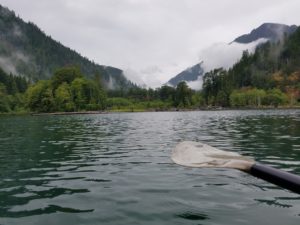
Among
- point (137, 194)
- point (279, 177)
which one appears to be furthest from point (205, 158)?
point (279, 177)

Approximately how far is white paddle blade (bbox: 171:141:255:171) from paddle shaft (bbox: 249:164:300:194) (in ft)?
1.56

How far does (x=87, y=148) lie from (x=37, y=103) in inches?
5445

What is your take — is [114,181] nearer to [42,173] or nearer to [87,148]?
[42,173]

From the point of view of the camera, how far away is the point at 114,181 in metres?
12.0

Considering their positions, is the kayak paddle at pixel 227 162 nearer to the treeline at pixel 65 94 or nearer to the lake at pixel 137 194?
the lake at pixel 137 194

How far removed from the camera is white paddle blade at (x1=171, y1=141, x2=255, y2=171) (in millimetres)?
8938

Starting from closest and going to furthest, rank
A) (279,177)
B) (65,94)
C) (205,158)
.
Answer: (279,177), (205,158), (65,94)

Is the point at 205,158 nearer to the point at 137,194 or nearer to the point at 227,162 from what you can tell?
the point at 227,162

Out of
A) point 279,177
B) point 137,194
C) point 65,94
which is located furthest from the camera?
point 65,94

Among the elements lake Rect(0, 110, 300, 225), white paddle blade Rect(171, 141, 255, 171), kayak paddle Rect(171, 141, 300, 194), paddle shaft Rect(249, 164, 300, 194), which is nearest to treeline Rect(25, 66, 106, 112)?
lake Rect(0, 110, 300, 225)

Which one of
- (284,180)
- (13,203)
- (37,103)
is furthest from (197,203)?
(37,103)

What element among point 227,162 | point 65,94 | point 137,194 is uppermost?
point 65,94

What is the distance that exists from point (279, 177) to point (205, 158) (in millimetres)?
2817

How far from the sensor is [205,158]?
969 centimetres
